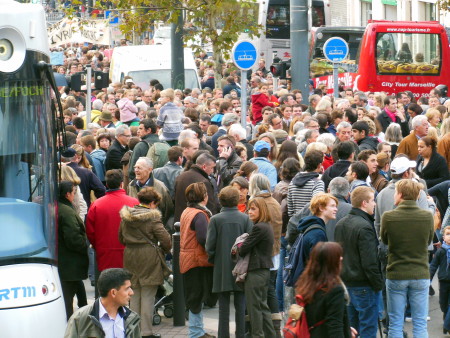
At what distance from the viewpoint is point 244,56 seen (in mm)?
17969

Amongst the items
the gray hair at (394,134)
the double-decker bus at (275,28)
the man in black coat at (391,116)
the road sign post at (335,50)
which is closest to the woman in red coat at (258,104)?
the road sign post at (335,50)

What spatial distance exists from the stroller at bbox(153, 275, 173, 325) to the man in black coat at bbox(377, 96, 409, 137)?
23.6 ft

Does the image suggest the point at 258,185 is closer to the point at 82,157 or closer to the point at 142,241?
the point at 142,241

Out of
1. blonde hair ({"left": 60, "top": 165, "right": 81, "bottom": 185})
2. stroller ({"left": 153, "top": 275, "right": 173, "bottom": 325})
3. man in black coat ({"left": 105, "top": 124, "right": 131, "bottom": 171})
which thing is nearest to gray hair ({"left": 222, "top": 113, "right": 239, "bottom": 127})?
man in black coat ({"left": 105, "top": 124, "right": 131, "bottom": 171})

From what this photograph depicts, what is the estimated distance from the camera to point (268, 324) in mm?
10641

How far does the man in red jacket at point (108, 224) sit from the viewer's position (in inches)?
436

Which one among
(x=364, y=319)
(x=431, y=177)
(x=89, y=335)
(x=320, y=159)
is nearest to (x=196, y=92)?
(x=431, y=177)

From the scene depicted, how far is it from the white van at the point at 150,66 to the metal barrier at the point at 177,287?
18605 millimetres

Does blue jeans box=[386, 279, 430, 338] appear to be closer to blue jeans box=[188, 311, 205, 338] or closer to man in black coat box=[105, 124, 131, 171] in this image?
blue jeans box=[188, 311, 205, 338]

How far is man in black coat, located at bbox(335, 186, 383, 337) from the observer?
32.1 feet

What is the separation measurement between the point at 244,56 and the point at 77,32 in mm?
14480

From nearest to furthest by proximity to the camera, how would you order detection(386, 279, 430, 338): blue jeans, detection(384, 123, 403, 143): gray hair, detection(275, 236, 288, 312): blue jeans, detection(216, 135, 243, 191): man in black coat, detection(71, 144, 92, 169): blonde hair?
1. detection(386, 279, 430, 338): blue jeans
2. detection(275, 236, 288, 312): blue jeans
3. detection(216, 135, 243, 191): man in black coat
4. detection(71, 144, 92, 169): blonde hair
5. detection(384, 123, 403, 143): gray hair

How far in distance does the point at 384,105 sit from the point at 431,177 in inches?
234

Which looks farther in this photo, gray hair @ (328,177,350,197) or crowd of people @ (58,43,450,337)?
gray hair @ (328,177,350,197)
